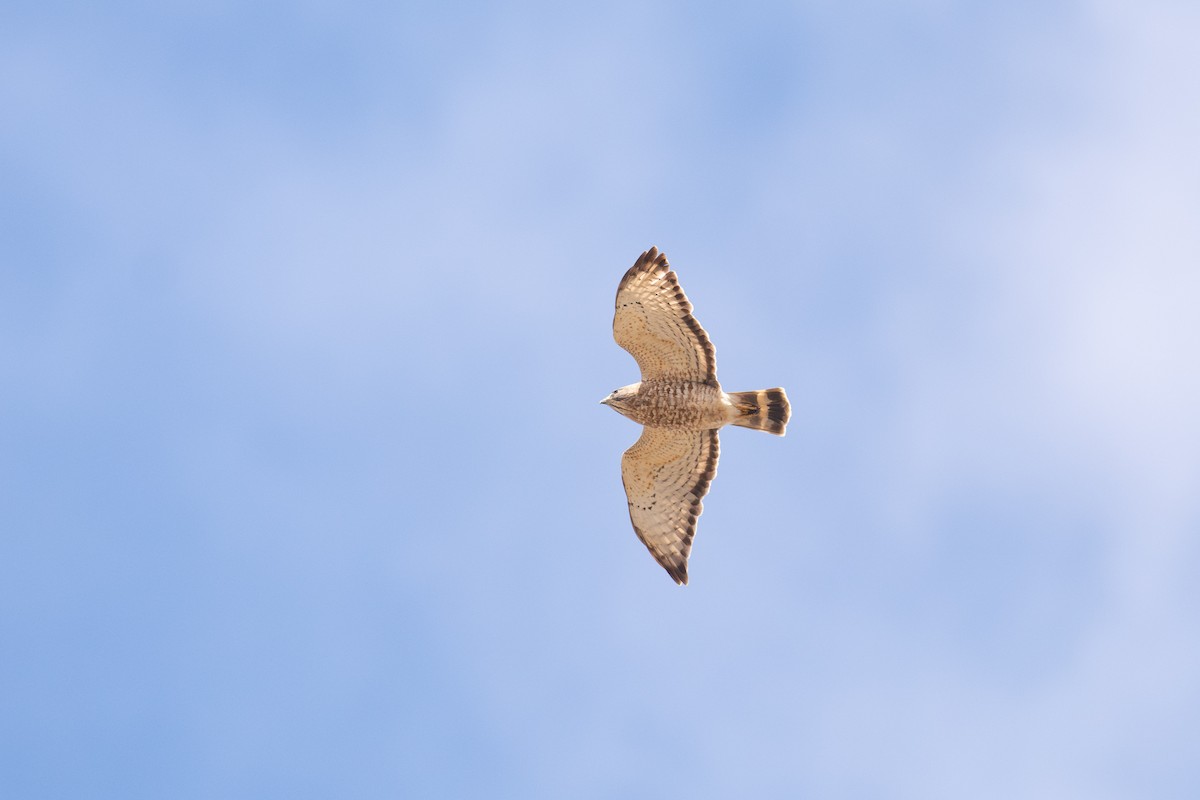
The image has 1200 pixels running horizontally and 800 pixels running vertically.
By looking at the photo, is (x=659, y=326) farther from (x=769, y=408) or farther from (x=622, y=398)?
(x=769, y=408)

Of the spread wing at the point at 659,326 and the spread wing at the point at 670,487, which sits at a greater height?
the spread wing at the point at 659,326

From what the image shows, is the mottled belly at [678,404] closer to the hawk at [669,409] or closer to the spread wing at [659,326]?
the hawk at [669,409]

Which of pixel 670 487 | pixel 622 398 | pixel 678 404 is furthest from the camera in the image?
pixel 670 487

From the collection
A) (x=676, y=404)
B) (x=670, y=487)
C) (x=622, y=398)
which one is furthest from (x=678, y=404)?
(x=670, y=487)

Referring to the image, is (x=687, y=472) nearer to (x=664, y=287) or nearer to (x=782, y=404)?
(x=782, y=404)

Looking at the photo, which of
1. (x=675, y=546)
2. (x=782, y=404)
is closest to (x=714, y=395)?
(x=782, y=404)

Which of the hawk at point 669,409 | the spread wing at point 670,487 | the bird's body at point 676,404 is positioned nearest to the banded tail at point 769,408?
the hawk at point 669,409

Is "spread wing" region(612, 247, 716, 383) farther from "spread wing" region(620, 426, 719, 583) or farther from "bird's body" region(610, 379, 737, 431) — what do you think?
"spread wing" region(620, 426, 719, 583)

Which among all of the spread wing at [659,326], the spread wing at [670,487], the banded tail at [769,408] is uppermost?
the banded tail at [769,408]
